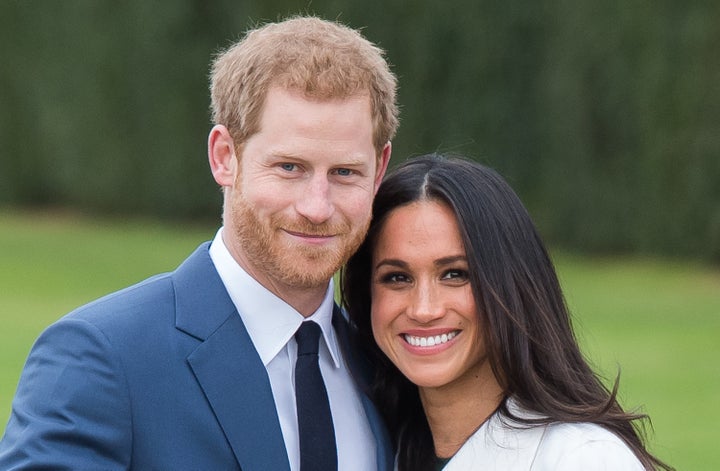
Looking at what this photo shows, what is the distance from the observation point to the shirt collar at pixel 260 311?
3.44m

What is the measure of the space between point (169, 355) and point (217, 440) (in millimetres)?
242

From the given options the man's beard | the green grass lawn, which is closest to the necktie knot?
the man's beard

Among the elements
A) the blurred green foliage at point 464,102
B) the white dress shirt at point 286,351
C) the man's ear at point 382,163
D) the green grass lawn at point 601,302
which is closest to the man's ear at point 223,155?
the white dress shirt at point 286,351

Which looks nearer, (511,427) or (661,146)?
(511,427)

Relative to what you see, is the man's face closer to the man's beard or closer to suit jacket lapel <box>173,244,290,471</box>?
the man's beard

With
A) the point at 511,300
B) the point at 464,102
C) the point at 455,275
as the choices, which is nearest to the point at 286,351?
the point at 455,275

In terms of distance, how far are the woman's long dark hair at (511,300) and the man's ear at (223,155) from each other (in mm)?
507

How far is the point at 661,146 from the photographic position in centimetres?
1370

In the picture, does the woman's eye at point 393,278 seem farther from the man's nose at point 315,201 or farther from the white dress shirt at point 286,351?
the man's nose at point 315,201

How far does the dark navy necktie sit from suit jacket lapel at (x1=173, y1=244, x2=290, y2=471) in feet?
0.30

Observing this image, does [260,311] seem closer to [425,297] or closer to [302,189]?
[302,189]

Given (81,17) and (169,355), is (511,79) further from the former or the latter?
(169,355)

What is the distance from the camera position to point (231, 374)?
330 cm

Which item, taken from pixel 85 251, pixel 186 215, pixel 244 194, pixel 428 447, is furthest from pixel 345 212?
pixel 186 215
